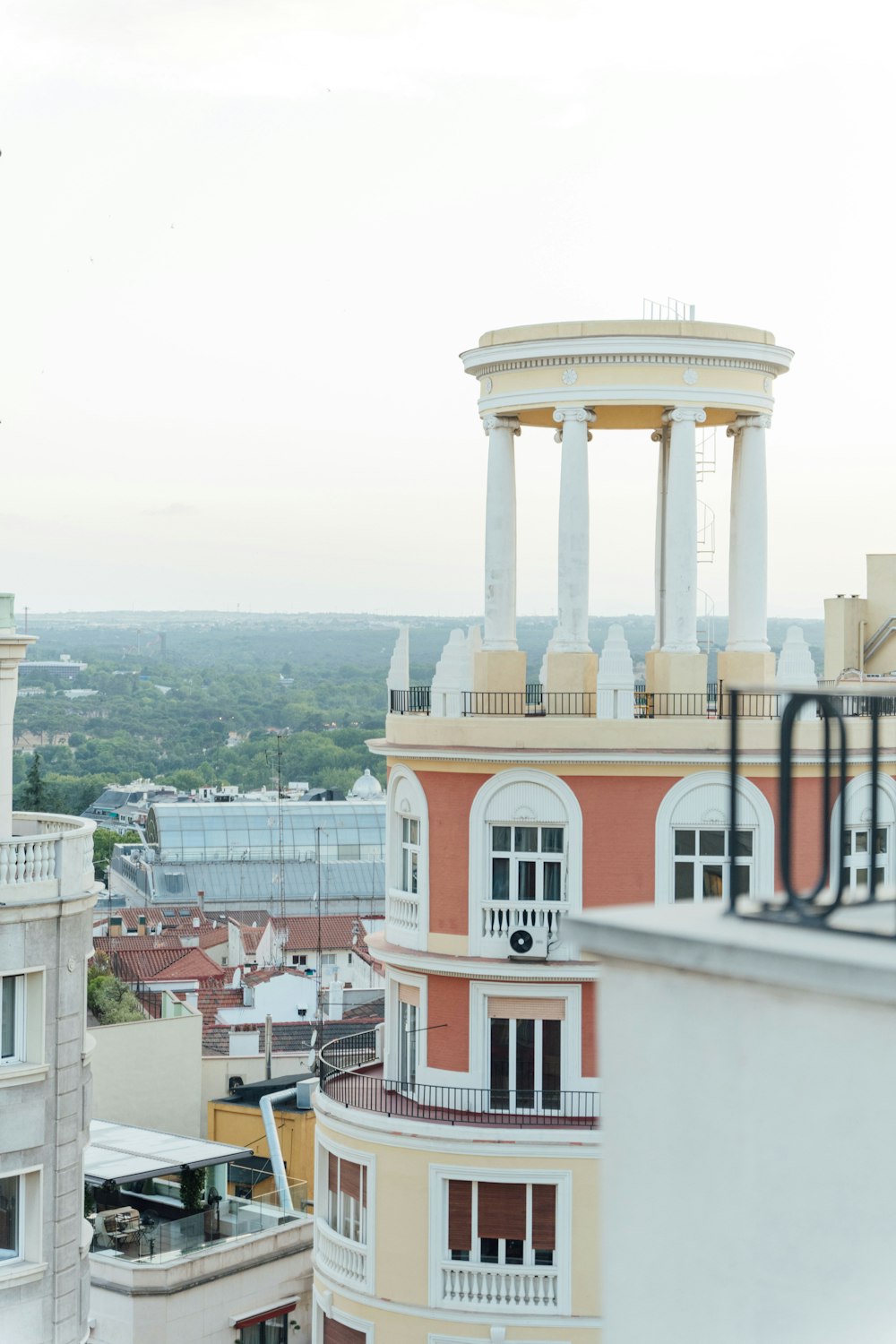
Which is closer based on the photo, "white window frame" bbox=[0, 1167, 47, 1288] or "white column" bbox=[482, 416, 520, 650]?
"white window frame" bbox=[0, 1167, 47, 1288]

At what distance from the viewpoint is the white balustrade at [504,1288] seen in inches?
1056

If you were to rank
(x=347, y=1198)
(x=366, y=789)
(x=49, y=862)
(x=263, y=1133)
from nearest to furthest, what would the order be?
(x=49, y=862), (x=347, y=1198), (x=263, y=1133), (x=366, y=789)

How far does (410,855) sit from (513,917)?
2304 millimetres

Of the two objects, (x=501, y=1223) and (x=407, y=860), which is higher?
(x=407, y=860)

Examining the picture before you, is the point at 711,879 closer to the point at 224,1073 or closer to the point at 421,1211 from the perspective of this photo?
the point at 421,1211

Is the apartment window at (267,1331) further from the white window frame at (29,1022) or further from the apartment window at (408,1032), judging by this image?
the white window frame at (29,1022)

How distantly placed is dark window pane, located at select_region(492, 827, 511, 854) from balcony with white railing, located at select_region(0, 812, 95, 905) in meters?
6.56

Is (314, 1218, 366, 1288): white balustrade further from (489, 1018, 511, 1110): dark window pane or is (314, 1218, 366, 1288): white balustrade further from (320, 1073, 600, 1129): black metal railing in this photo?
(489, 1018, 511, 1110): dark window pane

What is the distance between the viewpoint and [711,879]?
28.1m

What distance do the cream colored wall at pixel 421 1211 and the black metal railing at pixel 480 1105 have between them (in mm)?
517

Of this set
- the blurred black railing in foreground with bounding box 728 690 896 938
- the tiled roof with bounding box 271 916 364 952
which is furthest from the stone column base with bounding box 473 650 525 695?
the tiled roof with bounding box 271 916 364 952

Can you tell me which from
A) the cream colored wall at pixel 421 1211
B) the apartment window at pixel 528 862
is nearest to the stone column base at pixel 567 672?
the apartment window at pixel 528 862

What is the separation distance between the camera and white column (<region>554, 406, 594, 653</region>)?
2869 centimetres

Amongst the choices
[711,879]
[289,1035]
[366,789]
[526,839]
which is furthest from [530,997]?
[366,789]
